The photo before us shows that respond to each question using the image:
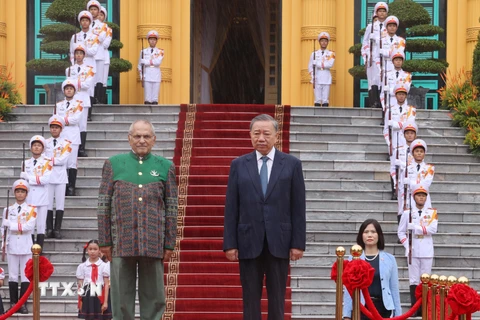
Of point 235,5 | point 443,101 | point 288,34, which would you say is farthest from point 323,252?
point 235,5

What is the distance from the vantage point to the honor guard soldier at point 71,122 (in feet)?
55.0

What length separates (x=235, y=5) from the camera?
26.4 meters

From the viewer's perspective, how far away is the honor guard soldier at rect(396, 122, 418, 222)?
1540cm

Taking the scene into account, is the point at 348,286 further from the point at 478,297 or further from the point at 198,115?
the point at 198,115

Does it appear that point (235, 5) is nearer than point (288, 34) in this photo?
No

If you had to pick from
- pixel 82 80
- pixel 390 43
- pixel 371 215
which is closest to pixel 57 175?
pixel 82 80

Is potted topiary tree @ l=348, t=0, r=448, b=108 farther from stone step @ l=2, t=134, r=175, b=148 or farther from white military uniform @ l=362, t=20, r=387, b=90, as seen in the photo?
stone step @ l=2, t=134, r=175, b=148

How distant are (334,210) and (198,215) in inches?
74.9

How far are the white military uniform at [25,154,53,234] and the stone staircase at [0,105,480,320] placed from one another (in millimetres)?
588

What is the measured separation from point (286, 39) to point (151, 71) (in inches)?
128

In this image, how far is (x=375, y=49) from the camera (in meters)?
20.1

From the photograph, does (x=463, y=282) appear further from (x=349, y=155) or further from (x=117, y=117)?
(x=117, y=117)

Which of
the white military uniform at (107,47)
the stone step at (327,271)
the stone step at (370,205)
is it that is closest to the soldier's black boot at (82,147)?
the white military uniform at (107,47)

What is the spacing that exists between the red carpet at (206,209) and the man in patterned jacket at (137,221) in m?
3.81
